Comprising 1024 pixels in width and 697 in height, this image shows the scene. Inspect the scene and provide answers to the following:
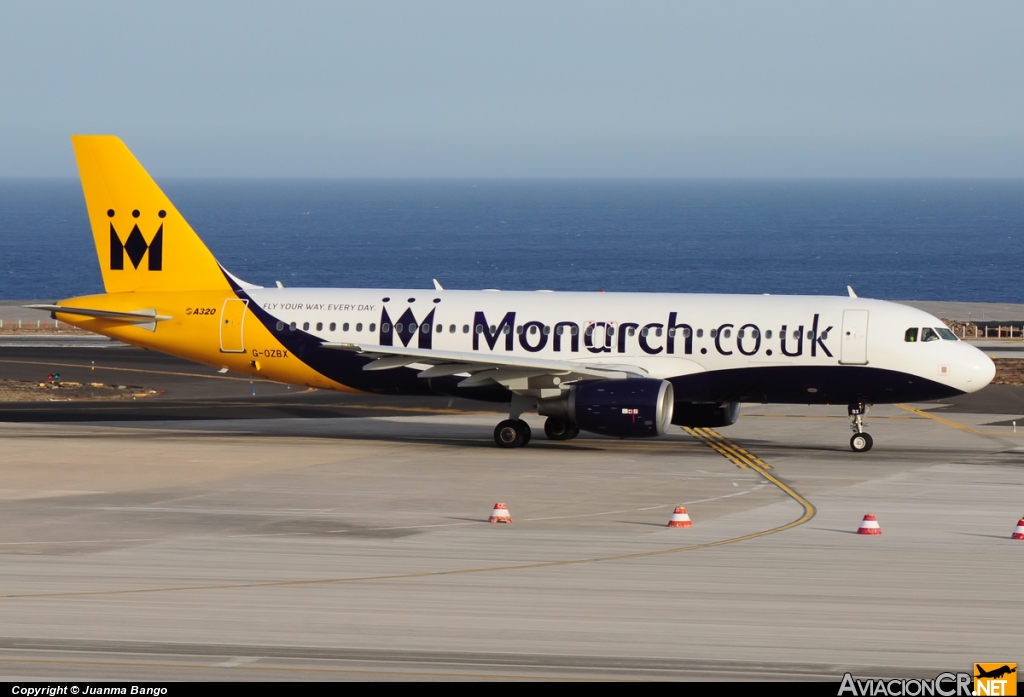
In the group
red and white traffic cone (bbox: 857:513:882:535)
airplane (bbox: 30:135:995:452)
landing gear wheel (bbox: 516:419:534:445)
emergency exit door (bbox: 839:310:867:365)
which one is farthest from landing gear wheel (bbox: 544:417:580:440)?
Answer: red and white traffic cone (bbox: 857:513:882:535)

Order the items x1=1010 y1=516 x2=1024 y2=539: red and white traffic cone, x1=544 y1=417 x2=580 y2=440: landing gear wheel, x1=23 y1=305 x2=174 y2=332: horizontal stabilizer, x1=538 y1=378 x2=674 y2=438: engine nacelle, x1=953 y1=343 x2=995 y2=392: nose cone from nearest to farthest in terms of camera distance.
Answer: x1=1010 y1=516 x2=1024 y2=539: red and white traffic cone < x1=538 y1=378 x2=674 y2=438: engine nacelle < x1=953 y1=343 x2=995 y2=392: nose cone < x1=544 y1=417 x2=580 y2=440: landing gear wheel < x1=23 y1=305 x2=174 y2=332: horizontal stabilizer

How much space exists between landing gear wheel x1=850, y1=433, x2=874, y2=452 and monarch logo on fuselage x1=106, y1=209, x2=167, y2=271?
2190 cm

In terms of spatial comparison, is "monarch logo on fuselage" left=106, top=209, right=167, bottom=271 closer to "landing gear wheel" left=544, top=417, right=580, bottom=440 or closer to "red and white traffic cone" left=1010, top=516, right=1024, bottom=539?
"landing gear wheel" left=544, top=417, right=580, bottom=440

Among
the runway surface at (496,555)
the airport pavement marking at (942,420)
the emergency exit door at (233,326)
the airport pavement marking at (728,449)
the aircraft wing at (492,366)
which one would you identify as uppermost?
the emergency exit door at (233,326)

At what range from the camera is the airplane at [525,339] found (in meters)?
38.1

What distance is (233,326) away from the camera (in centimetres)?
4116

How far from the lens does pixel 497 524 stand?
26.9 metres

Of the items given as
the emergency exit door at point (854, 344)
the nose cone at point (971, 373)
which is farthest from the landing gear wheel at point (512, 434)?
the nose cone at point (971, 373)

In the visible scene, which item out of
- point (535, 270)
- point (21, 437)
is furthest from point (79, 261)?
point (21, 437)

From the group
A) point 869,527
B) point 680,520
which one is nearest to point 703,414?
point 680,520

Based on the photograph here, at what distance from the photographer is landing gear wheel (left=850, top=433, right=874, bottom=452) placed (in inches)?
1543

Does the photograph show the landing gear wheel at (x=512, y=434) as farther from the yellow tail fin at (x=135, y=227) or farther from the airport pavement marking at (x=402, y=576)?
the airport pavement marking at (x=402, y=576)

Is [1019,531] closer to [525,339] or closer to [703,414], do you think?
[703,414]

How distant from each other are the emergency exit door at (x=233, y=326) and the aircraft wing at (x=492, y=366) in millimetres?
4394
